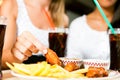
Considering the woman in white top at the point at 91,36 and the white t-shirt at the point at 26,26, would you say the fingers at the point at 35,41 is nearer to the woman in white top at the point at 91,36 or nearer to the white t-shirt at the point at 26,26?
the white t-shirt at the point at 26,26

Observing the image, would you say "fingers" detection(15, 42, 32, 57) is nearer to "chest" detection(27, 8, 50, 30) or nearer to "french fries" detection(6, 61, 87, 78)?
"french fries" detection(6, 61, 87, 78)

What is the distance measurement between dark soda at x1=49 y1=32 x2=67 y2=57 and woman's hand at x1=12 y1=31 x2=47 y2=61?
18.2 inches

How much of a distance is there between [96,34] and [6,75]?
1490 millimetres

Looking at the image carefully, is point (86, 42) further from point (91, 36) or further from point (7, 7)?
point (7, 7)

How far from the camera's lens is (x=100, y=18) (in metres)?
2.86

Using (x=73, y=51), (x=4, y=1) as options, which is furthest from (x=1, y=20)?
(x=73, y=51)

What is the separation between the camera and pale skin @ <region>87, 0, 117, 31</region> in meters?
2.65

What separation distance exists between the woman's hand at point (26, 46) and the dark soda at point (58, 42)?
1.51 ft

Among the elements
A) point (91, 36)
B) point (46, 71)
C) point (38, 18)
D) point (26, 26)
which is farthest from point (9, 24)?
point (46, 71)

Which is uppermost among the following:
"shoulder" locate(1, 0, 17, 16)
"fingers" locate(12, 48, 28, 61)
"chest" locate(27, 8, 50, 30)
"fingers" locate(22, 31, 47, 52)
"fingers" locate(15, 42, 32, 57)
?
"shoulder" locate(1, 0, 17, 16)

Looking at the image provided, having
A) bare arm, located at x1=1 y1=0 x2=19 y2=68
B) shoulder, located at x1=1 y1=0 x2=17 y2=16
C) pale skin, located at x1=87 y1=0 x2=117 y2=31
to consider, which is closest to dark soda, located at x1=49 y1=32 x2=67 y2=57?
bare arm, located at x1=1 y1=0 x2=19 y2=68

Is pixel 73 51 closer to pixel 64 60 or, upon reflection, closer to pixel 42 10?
pixel 42 10

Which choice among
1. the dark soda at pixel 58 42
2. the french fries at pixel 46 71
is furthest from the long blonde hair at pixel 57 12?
the french fries at pixel 46 71

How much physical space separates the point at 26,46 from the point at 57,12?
1.46m
